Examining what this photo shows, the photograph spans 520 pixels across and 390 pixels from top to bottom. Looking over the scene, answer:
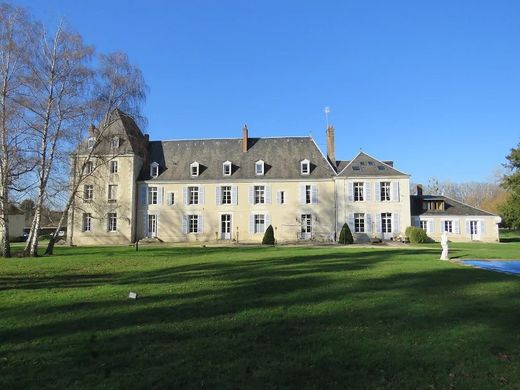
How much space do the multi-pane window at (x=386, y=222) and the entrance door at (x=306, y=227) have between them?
570 centimetres

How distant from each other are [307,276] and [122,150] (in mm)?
29338

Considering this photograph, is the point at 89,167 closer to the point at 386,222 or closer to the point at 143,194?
the point at 143,194

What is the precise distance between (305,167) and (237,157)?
6.05m

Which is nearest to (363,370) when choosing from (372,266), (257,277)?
(257,277)

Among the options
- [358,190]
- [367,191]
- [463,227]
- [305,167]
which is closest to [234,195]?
[305,167]

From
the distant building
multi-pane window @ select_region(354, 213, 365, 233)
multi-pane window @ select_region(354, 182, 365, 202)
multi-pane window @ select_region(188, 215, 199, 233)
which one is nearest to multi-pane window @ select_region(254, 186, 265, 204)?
the distant building

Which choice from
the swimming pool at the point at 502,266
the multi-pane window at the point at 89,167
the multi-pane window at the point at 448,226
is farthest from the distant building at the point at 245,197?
the swimming pool at the point at 502,266

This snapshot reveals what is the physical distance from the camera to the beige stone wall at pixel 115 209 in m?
36.1

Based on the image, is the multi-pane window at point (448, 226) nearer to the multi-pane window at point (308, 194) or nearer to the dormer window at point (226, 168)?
the multi-pane window at point (308, 194)

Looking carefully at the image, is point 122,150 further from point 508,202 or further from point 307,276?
point 508,202

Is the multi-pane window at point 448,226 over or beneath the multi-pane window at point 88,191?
beneath

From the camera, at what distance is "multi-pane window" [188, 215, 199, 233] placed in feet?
120

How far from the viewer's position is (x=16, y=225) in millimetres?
46938

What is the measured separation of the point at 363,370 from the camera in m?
4.31
